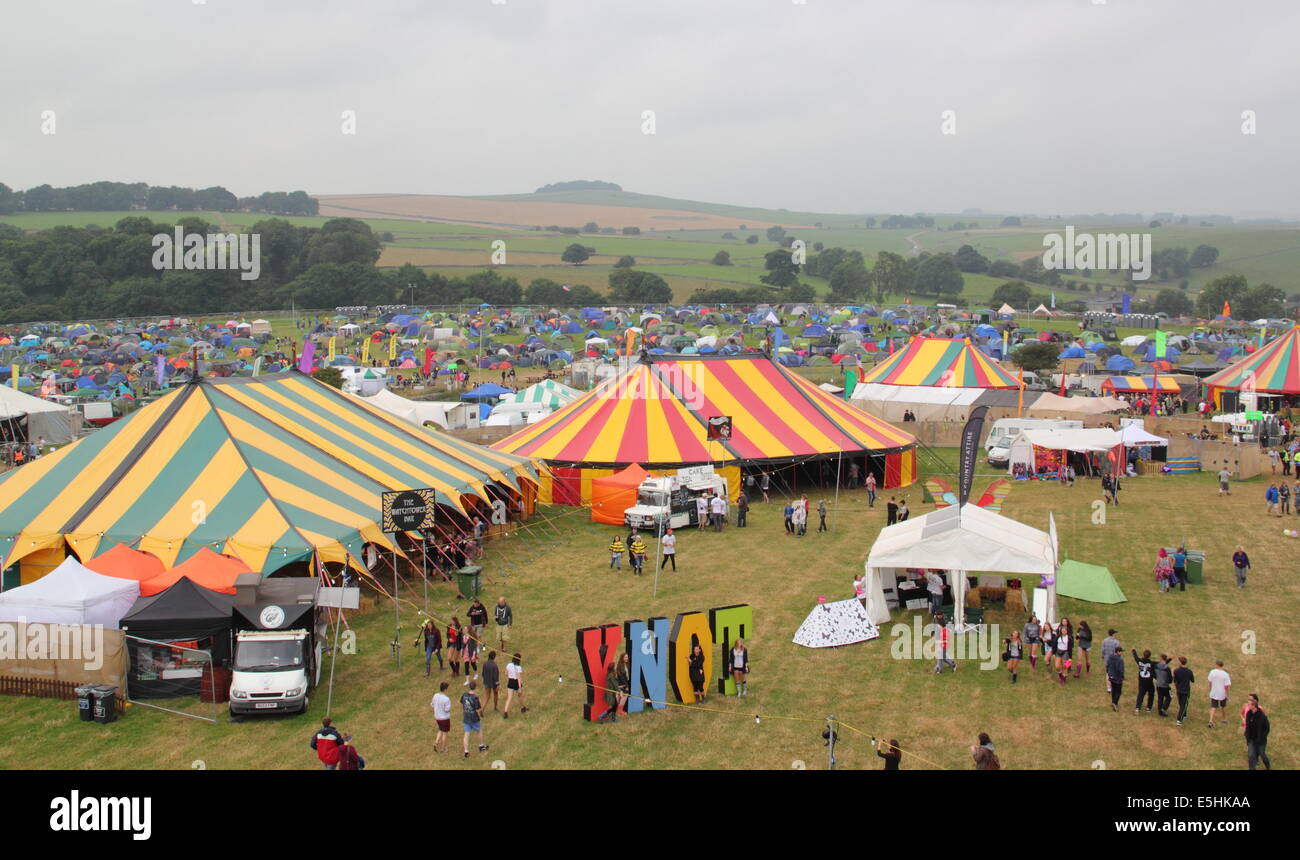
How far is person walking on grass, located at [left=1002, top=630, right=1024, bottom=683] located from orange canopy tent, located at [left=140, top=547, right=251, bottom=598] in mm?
8997

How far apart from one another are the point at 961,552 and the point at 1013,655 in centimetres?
153

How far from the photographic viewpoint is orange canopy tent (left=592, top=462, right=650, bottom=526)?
20.6 metres

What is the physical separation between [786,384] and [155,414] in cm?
1357

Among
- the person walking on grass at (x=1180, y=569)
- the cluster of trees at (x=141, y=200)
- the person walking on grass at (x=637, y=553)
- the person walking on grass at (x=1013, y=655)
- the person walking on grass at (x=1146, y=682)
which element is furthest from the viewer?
the cluster of trees at (x=141, y=200)

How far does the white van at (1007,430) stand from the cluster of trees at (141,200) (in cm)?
12712

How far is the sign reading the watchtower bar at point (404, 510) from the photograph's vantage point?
14.6m

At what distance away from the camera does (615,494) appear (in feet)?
68.0

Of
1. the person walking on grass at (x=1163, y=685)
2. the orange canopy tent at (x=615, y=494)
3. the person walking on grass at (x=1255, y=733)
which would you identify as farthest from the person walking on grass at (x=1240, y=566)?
the orange canopy tent at (x=615, y=494)

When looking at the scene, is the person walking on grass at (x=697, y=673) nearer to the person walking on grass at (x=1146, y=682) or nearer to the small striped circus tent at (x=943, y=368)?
the person walking on grass at (x=1146, y=682)

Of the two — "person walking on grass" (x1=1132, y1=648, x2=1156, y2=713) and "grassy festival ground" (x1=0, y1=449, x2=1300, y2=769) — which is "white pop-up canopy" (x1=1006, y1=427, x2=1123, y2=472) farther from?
"person walking on grass" (x1=1132, y1=648, x2=1156, y2=713)

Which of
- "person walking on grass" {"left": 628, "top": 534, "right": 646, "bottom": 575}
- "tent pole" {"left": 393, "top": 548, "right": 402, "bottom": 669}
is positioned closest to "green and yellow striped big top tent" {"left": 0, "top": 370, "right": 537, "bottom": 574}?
"tent pole" {"left": 393, "top": 548, "right": 402, "bottom": 669}

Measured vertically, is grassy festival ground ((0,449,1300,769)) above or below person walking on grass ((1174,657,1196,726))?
below

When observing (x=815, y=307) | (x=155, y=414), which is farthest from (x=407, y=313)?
(x=155, y=414)

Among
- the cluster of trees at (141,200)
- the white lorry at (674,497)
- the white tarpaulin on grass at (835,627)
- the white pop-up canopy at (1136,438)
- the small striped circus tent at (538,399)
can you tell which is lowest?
the white tarpaulin on grass at (835,627)
